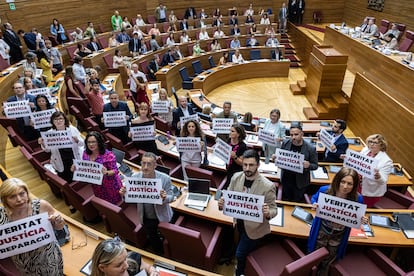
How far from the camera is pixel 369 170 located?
3.36 m

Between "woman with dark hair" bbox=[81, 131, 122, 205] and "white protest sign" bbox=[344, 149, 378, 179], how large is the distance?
9.65 feet

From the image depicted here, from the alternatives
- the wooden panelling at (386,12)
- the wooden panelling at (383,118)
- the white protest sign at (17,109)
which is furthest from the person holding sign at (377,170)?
the wooden panelling at (386,12)

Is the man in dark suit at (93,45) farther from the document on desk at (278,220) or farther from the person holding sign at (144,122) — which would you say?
the document on desk at (278,220)

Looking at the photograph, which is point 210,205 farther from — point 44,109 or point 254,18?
point 254,18

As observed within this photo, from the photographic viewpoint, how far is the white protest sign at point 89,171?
3131 mm

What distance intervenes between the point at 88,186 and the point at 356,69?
29.1 feet

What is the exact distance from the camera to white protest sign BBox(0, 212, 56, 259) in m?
2.06

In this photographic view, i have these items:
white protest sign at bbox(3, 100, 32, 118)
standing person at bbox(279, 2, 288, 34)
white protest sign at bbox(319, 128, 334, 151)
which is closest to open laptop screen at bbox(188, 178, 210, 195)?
white protest sign at bbox(319, 128, 334, 151)

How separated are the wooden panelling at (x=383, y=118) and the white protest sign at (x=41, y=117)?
6439 millimetres

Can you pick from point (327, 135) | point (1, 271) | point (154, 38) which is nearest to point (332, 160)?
point (327, 135)

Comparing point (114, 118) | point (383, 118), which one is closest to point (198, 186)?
point (114, 118)

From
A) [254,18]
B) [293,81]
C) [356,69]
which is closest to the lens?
[356,69]

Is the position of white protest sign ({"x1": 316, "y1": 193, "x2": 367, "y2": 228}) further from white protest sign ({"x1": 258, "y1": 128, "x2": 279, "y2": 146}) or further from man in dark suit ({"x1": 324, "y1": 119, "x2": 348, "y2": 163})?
man in dark suit ({"x1": 324, "y1": 119, "x2": 348, "y2": 163})

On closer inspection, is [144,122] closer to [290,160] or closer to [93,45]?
[290,160]
